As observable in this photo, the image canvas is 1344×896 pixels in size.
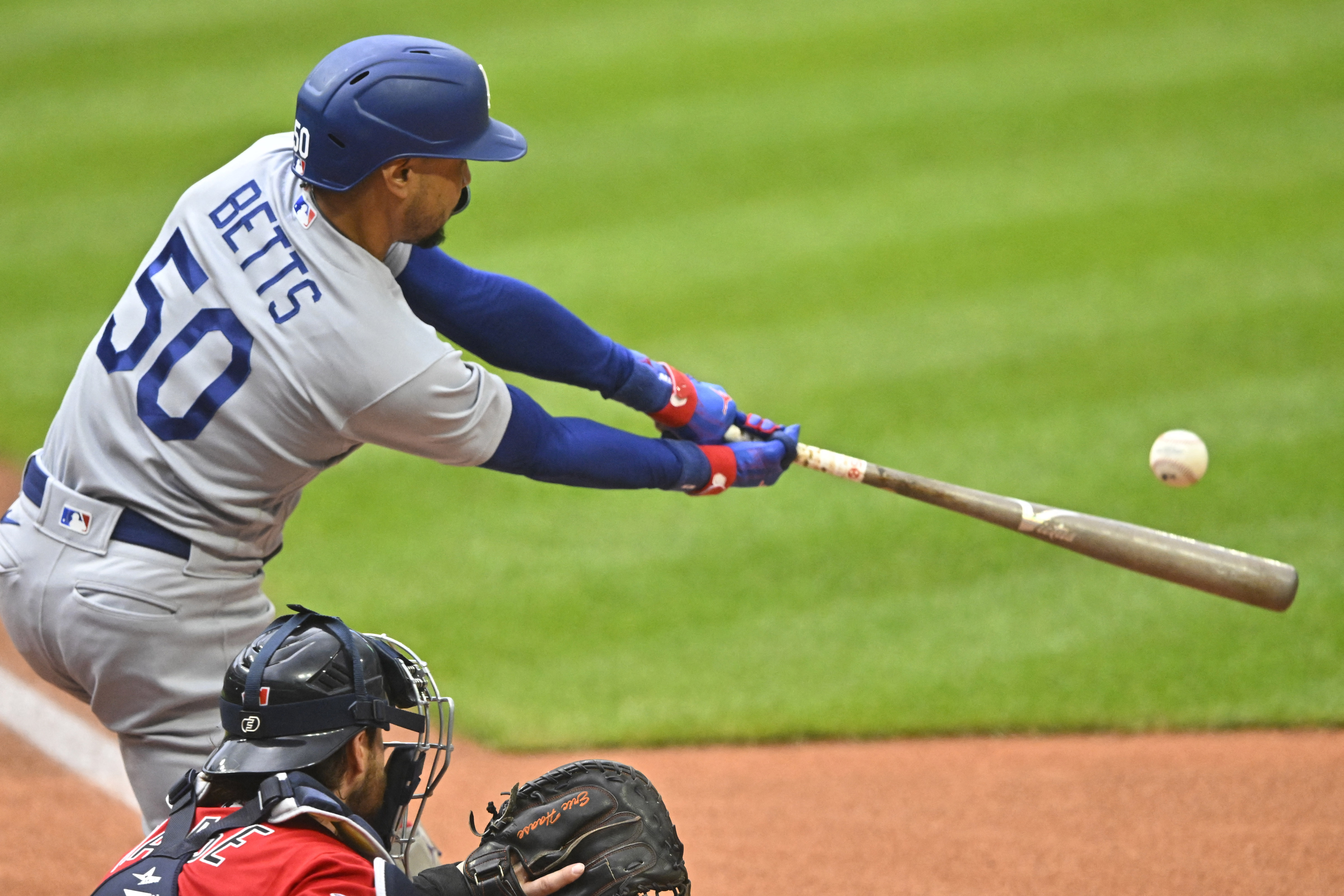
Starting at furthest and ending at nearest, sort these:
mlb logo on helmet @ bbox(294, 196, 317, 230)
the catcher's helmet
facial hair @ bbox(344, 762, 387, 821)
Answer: mlb logo on helmet @ bbox(294, 196, 317, 230)
facial hair @ bbox(344, 762, 387, 821)
the catcher's helmet

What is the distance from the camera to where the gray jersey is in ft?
8.44

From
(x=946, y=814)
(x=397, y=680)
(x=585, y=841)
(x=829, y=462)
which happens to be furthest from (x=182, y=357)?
(x=946, y=814)

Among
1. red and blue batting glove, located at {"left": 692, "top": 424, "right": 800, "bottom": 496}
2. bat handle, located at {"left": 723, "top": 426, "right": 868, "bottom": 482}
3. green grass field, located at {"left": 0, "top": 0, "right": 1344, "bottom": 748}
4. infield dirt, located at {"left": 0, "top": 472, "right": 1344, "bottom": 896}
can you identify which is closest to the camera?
red and blue batting glove, located at {"left": 692, "top": 424, "right": 800, "bottom": 496}

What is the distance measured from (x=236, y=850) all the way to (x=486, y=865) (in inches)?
20.4

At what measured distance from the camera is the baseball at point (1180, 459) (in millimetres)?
3586

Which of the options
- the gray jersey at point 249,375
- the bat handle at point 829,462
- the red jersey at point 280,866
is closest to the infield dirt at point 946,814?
the bat handle at point 829,462

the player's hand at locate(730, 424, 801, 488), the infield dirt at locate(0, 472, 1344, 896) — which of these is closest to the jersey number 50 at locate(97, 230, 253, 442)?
the player's hand at locate(730, 424, 801, 488)

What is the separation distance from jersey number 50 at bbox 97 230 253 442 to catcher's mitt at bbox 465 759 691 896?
93cm

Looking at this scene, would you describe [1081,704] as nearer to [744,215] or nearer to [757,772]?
[757,772]

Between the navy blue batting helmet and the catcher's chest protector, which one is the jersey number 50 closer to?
the navy blue batting helmet

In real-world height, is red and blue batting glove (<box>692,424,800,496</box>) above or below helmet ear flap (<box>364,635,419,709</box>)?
above

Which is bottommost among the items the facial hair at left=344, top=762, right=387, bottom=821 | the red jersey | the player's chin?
the red jersey

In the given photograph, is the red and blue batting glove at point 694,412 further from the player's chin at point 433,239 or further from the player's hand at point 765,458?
the player's chin at point 433,239

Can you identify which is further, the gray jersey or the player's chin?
the player's chin
